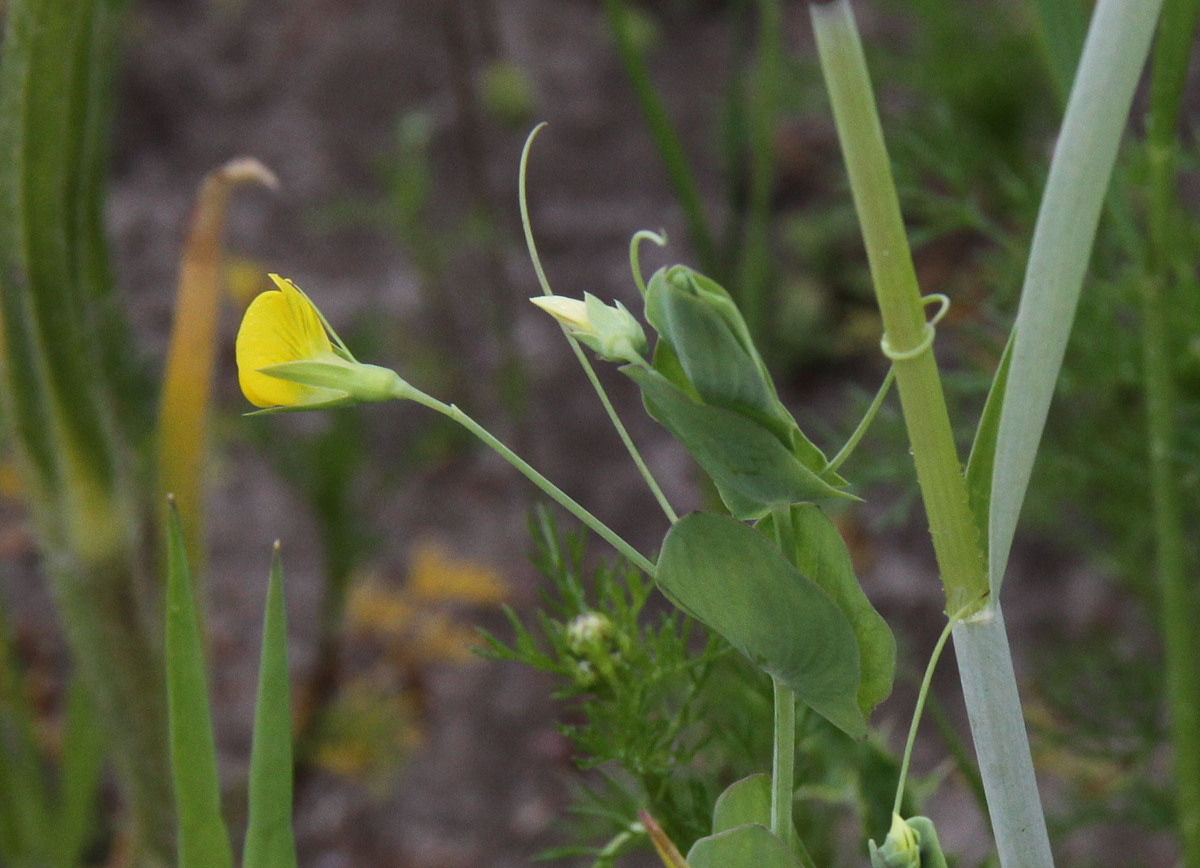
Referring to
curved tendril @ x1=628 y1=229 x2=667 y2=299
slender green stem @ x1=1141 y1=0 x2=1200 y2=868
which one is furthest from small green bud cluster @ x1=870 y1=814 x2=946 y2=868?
slender green stem @ x1=1141 y1=0 x2=1200 y2=868

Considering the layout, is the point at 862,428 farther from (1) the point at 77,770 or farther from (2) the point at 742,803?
(1) the point at 77,770

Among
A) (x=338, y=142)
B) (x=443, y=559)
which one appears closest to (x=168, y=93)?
(x=338, y=142)

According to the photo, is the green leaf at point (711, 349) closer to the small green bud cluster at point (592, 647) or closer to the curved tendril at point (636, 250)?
the curved tendril at point (636, 250)

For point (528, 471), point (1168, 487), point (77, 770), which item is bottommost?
point (77, 770)

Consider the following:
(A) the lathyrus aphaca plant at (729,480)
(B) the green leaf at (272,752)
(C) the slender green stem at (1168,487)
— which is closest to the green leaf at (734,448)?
(A) the lathyrus aphaca plant at (729,480)

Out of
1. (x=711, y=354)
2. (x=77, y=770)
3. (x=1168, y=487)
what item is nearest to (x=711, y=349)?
(x=711, y=354)

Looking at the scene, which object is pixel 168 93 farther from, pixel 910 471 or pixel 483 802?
pixel 910 471
